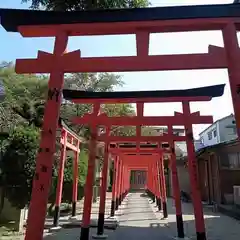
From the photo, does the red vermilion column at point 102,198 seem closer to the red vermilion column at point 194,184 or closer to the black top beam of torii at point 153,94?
the black top beam of torii at point 153,94

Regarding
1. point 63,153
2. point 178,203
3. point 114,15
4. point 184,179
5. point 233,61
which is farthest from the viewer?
point 184,179

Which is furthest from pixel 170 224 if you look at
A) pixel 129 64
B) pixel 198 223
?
pixel 129 64

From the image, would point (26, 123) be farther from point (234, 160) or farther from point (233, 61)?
point (233, 61)

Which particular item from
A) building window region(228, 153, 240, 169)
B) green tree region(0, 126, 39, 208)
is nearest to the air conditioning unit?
building window region(228, 153, 240, 169)

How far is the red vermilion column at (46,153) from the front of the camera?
11.2 feet

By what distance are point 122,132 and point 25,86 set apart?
806cm

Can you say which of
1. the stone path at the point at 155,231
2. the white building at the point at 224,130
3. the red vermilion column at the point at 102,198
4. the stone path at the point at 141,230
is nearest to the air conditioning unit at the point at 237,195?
the stone path at the point at 155,231

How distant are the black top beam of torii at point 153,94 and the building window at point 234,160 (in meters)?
8.92

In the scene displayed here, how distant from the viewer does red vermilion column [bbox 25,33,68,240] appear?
3402mm

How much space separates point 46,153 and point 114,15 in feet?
6.15

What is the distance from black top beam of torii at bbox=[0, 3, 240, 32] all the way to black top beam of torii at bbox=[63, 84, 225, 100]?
272 cm

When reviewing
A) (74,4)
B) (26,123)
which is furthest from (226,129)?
(74,4)

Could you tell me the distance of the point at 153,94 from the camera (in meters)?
6.32

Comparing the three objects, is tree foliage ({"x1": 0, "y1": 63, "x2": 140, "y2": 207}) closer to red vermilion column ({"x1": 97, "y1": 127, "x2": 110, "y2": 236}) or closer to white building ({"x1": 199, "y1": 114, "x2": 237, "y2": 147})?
red vermilion column ({"x1": 97, "y1": 127, "x2": 110, "y2": 236})
